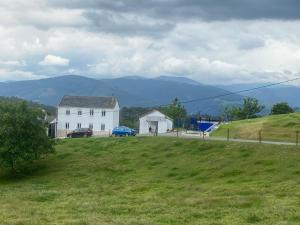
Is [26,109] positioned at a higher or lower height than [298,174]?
higher

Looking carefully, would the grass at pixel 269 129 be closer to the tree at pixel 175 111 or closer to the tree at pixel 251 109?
the tree at pixel 251 109

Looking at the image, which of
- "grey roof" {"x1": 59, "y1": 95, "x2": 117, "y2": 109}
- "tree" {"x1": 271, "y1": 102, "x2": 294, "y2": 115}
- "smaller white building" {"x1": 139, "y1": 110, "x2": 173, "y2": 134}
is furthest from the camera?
"grey roof" {"x1": 59, "y1": 95, "x2": 117, "y2": 109}

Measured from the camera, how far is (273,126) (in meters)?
67.6

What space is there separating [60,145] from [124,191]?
34.0 m

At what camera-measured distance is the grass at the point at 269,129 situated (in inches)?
2405

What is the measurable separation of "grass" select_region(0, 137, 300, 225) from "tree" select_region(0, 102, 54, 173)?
76.6 inches

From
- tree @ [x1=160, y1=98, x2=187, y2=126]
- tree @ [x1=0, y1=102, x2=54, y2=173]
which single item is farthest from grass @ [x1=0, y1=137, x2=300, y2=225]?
tree @ [x1=160, y1=98, x2=187, y2=126]

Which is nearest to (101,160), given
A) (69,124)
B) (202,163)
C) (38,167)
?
(38,167)

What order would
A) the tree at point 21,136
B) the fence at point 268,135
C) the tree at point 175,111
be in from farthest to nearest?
the tree at point 175,111 < the fence at point 268,135 < the tree at point 21,136

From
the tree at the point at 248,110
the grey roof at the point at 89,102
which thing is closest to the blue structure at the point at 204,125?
the grey roof at the point at 89,102

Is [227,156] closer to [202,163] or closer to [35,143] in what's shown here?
[202,163]

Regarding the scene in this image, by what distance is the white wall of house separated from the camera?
394 ft

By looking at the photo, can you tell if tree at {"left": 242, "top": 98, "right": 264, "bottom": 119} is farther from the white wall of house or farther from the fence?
the fence

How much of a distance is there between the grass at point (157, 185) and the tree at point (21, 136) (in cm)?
194
